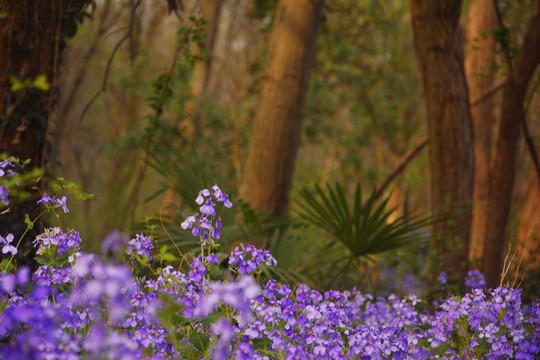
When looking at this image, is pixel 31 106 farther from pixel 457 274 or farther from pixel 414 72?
pixel 414 72

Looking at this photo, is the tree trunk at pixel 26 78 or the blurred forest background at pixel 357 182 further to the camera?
the blurred forest background at pixel 357 182

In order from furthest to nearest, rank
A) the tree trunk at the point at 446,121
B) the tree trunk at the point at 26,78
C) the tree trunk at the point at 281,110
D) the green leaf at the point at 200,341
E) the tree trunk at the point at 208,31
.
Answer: the tree trunk at the point at 208,31
the tree trunk at the point at 281,110
the tree trunk at the point at 446,121
the tree trunk at the point at 26,78
the green leaf at the point at 200,341

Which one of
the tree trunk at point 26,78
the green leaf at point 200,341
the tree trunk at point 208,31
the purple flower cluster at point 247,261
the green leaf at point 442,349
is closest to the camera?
the green leaf at point 200,341

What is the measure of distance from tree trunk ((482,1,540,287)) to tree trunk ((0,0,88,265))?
3670 mm

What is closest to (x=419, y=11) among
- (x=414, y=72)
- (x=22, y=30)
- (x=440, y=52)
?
(x=440, y=52)

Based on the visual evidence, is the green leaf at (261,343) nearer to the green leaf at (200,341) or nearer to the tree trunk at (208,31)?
the green leaf at (200,341)

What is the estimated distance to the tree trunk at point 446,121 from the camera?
16.2 ft

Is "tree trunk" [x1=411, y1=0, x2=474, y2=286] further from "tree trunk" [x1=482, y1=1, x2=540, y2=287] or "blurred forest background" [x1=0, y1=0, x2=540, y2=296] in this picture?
"tree trunk" [x1=482, y1=1, x2=540, y2=287]

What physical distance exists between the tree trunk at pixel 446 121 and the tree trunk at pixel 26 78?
10.1 ft

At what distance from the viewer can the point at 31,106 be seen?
3.56 m

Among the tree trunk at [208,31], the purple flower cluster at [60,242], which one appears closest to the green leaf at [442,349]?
the purple flower cluster at [60,242]

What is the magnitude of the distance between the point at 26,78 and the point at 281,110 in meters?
2.56

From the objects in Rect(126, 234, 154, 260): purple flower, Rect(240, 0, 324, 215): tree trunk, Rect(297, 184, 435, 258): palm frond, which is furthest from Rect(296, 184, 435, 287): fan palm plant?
Rect(126, 234, 154, 260): purple flower

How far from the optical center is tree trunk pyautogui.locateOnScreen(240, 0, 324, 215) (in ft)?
17.7
